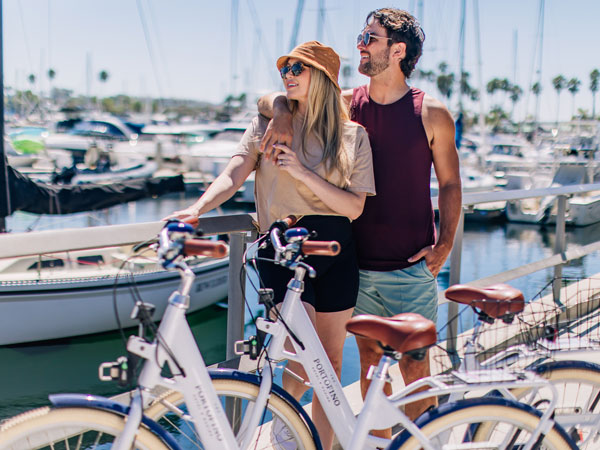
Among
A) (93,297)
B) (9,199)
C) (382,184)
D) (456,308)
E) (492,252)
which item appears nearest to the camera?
(382,184)

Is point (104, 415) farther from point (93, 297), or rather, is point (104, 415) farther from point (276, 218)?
point (93, 297)

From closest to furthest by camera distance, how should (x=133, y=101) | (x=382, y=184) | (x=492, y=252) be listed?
(x=382, y=184) < (x=492, y=252) < (x=133, y=101)

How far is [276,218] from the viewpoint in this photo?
2.36m

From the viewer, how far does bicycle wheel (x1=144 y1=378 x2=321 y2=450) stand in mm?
1841

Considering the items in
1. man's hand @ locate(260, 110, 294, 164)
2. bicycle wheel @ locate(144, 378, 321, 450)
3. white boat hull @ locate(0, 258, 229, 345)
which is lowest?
white boat hull @ locate(0, 258, 229, 345)

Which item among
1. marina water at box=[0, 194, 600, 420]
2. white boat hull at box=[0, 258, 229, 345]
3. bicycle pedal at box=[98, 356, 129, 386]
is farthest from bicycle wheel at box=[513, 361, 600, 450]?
white boat hull at box=[0, 258, 229, 345]

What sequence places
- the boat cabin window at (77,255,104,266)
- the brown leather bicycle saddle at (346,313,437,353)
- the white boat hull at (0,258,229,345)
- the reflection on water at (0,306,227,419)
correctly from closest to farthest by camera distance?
the brown leather bicycle saddle at (346,313,437,353), the reflection on water at (0,306,227,419), the white boat hull at (0,258,229,345), the boat cabin window at (77,255,104,266)

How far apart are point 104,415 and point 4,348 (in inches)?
374

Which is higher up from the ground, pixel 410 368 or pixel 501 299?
pixel 501 299

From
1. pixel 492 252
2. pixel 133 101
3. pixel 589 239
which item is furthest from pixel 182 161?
pixel 133 101

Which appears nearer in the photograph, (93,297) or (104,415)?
(104,415)

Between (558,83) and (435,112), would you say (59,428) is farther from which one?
(558,83)

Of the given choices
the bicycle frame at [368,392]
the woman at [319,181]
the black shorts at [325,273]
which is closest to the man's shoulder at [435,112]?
the woman at [319,181]

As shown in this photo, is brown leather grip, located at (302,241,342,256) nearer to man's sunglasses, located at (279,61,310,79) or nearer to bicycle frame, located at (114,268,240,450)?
bicycle frame, located at (114,268,240,450)
